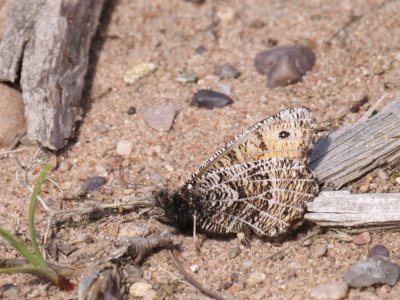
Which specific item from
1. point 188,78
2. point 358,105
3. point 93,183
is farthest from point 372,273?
point 188,78

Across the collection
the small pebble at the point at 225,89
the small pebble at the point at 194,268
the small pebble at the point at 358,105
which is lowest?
the small pebble at the point at 194,268

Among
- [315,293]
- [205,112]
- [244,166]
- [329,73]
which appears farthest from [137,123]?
[315,293]

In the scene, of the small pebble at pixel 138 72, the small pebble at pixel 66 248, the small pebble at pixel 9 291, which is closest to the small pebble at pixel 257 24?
the small pebble at pixel 138 72

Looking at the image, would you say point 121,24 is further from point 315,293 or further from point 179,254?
point 315,293

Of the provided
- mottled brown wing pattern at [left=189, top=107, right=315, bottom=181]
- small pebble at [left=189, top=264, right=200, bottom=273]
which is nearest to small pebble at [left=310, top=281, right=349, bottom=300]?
small pebble at [left=189, top=264, right=200, bottom=273]

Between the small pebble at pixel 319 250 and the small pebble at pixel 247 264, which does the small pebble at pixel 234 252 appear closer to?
the small pebble at pixel 247 264
